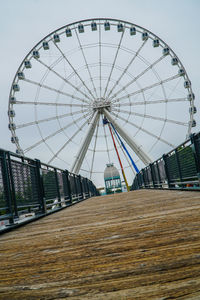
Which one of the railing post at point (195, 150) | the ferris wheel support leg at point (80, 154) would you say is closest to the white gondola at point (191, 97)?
the ferris wheel support leg at point (80, 154)

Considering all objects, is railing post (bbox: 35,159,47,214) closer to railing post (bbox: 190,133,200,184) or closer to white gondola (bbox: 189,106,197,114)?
railing post (bbox: 190,133,200,184)

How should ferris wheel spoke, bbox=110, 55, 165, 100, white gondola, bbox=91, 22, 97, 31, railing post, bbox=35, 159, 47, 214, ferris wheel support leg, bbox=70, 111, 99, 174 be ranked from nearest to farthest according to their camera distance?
railing post, bbox=35, 159, 47, 214
ferris wheel support leg, bbox=70, 111, 99, 174
white gondola, bbox=91, 22, 97, 31
ferris wheel spoke, bbox=110, 55, 165, 100

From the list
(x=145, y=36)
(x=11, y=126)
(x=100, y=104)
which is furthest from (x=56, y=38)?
(x=11, y=126)

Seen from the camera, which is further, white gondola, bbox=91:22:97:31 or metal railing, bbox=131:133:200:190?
white gondola, bbox=91:22:97:31

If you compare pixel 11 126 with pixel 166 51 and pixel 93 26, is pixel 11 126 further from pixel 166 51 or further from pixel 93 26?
pixel 166 51

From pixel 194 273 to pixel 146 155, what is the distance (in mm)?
13791

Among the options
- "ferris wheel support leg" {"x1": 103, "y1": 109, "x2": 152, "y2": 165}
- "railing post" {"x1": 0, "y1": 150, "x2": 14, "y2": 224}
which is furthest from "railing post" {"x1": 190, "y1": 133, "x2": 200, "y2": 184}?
"ferris wheel support leg" {"x1": 103, "y1": 109, "x2": 152, "y2": 165}

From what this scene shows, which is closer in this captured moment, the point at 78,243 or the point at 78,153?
the point at 78,243

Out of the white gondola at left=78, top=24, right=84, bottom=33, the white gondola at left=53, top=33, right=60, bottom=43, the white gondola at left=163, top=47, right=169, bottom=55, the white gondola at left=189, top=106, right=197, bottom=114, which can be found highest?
the white gondola at left=78, top=24, right=84, bottom=33

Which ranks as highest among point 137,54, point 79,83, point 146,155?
point 137,54

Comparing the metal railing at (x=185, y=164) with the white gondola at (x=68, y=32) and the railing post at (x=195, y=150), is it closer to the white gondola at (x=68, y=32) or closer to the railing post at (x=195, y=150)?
the railing post at (x=195, y=150)

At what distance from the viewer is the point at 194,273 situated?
897mm

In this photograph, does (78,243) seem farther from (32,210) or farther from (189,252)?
(32,210)

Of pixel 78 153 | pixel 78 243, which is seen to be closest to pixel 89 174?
pixel 78 153
